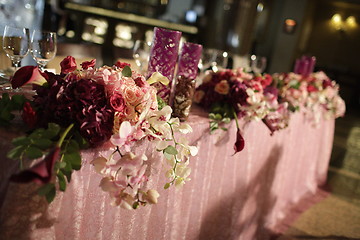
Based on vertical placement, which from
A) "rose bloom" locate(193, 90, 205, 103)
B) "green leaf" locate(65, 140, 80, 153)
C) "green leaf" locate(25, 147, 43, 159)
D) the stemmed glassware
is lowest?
"green leaf" locate(25, 147, 43, 159)

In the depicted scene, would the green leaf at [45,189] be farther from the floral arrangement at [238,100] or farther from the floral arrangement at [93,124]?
the floral arrangement at [238,100]

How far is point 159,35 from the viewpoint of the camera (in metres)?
1.51

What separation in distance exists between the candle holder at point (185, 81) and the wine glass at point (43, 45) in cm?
49

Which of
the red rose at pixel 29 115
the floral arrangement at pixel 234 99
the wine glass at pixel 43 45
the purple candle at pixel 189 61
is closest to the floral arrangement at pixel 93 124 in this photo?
the red rose at pixel 29 115

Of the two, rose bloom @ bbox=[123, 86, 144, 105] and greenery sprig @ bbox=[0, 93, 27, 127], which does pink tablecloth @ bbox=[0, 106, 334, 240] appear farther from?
rose bloom @ bbox=[123, 86, 144, 105]

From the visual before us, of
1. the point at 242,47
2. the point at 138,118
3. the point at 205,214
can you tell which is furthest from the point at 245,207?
the point at 242,47

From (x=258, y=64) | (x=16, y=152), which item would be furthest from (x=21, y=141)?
(x=258, y=64)

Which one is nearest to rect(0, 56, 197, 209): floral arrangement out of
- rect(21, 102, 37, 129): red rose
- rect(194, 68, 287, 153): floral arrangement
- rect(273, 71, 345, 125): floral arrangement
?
rect(21, 102, 37, 129): red rose

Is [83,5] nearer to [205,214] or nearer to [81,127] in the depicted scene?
[205,214]

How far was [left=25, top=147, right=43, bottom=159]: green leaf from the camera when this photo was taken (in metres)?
0.94

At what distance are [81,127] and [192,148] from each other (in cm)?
35

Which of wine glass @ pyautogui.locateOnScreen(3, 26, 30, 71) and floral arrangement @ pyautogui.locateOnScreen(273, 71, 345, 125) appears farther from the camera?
floral arrangement @ pyautogui.locateOnScreen(273, 71, 345, 125)

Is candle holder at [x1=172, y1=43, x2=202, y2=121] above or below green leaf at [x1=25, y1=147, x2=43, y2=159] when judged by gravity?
above

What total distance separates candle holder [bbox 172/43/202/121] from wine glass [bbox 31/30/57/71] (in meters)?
0.49
